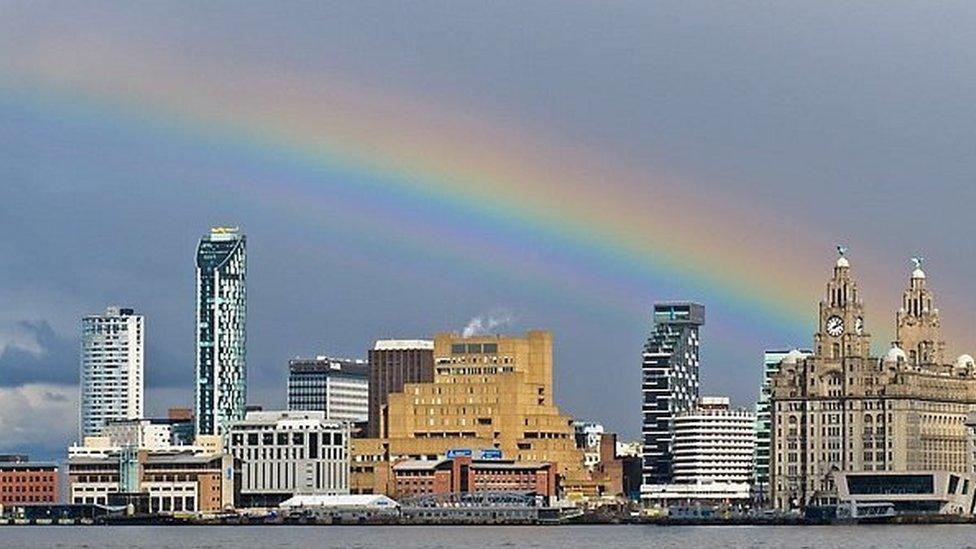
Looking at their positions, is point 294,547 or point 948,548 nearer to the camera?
point 948,548

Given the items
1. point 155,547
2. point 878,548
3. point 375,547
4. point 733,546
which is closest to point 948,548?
point 878,548

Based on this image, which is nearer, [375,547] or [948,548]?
[948,548]

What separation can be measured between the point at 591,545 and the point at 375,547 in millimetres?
16414

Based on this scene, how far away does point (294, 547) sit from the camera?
199625mm

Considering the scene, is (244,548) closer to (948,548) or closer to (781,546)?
(781,546)

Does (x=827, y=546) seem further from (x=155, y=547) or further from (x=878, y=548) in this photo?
(x=155, y=547)

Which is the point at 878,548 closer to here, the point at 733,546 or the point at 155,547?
the point at 733,546

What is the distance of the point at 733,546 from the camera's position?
7574 inches

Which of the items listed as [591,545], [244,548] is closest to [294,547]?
[244,548]

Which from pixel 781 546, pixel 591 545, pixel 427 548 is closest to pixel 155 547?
pixel 427 548

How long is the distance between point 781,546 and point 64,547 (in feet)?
177

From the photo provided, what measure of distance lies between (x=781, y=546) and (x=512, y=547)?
20.6 m

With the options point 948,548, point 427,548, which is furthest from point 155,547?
point 948,548

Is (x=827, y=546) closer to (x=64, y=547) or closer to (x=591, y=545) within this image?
(x=591, y=545)
